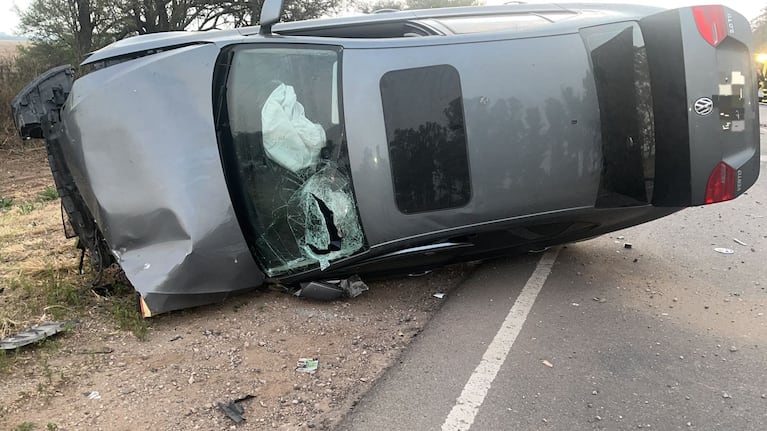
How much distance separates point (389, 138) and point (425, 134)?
223mm

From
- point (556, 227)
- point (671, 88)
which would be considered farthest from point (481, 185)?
point (671, 88)

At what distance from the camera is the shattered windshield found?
3.41m

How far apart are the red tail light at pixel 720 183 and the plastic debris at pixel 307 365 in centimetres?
254

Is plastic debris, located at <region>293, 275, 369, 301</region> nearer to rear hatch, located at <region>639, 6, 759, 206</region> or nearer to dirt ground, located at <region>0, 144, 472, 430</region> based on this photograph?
dirt ground, located at <region>0, 144, 472, 430</region>

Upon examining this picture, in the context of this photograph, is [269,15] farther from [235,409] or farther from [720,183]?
[720,183]

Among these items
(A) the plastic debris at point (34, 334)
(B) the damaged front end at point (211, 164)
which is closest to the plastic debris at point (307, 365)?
(B) the damaged front end at point (211, 164)

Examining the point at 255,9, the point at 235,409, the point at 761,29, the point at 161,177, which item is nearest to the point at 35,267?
the point at 161,177

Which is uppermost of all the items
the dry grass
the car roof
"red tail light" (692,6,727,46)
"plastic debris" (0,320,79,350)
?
the car roof

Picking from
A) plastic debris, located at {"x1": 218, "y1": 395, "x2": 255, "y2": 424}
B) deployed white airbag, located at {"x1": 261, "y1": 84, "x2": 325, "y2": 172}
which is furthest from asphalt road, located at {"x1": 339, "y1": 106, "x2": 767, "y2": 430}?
deployed white airbag, located at {"x1": 261, "y1": 84, "x2": 325, "y2": 172}

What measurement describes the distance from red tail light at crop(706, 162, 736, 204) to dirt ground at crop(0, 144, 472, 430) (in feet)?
6.05

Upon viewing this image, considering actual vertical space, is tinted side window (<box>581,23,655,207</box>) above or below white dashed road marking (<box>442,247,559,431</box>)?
above

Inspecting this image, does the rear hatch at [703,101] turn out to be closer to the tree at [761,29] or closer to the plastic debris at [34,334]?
the plastic debris at [34,334]

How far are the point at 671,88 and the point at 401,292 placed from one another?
222cm

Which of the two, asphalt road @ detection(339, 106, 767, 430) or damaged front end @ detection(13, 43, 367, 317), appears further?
damaged front end @ detection(13, 43, 367, 317)
